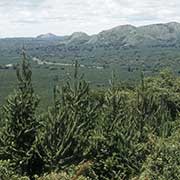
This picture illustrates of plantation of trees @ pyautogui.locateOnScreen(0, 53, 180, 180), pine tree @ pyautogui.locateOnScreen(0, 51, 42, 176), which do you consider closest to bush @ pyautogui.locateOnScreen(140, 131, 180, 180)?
plantation of trees @ pyautogui.locateOnScreen(0, 53, 180, 180)

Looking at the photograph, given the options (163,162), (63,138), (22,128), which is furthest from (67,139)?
(163,162)

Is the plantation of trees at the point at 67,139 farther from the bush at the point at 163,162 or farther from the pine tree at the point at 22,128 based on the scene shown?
the bush at the point at 163,162

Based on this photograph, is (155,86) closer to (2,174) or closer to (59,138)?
(59,138)

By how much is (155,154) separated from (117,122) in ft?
47.4

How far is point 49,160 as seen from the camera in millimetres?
37594

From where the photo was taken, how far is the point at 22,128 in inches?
1544

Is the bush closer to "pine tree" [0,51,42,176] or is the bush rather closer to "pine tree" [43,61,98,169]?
"pine tree" [43,61,98,169]

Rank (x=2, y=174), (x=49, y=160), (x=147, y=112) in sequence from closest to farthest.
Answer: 1. (x=2, y=174)
2. (x=49, y=160)
3. (x=147, y=112)

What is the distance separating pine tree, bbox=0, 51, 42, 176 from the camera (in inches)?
1519

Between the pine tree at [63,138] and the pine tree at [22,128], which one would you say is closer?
the pine tree at [63,138]

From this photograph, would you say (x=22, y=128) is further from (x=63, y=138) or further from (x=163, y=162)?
(x=163, y=162)

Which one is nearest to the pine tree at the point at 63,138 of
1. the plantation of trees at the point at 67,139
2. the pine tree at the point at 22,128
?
the plantation of trees at the point at 67,139

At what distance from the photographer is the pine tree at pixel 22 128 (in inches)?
1519

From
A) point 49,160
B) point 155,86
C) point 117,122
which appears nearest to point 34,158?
point 49,160
